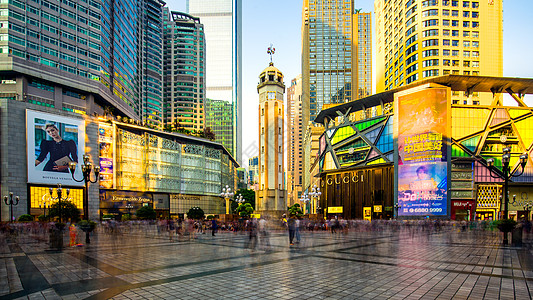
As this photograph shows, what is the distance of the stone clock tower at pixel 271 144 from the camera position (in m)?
52.4

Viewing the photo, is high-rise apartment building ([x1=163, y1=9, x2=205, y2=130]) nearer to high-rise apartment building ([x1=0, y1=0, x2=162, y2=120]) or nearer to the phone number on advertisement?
high-rise apartment building ([x1=0, y1=0, x2=162, y2=120])

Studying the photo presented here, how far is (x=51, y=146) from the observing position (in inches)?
1959

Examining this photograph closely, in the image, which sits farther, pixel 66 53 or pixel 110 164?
pixel 66 53

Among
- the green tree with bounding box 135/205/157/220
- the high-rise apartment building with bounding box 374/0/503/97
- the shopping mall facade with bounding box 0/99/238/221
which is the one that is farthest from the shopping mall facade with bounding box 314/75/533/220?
the shopping mall facade with bounding box 0/99/238/221

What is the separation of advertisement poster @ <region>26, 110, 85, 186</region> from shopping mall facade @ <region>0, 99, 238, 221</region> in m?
0.12

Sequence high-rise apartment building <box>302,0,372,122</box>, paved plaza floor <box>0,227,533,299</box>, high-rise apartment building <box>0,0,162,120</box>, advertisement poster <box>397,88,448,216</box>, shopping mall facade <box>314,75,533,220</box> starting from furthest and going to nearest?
high-rise apartment building <box>302,0,372,122</box>
high-rise apartment building <box>0,0,162,120</box>
shopping mall facade <box>314,75,533,220</box>
advertisement poster <box>397,88,448,216</box>
paved plaza floor <box>0,227,533,299</box>

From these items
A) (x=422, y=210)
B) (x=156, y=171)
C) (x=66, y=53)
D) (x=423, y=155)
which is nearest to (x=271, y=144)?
(x=423, y=155)

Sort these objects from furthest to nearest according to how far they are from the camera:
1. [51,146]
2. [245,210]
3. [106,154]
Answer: [106,154] → [51,146] → [245,210]

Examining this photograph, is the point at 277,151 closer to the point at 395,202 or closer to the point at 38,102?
the point at 395,202

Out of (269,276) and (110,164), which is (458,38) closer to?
(110,164)

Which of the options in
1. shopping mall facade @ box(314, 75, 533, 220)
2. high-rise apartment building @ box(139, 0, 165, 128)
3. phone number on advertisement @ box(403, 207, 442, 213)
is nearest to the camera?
phone number on advertisement @ box(403, 207, 442, 213)

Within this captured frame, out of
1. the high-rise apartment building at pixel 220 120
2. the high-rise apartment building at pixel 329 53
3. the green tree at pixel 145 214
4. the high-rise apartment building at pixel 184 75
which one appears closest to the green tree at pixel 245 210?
the green tree at pixel 145 214

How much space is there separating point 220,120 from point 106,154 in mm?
126312

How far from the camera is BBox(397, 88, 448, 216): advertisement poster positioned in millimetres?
51281
